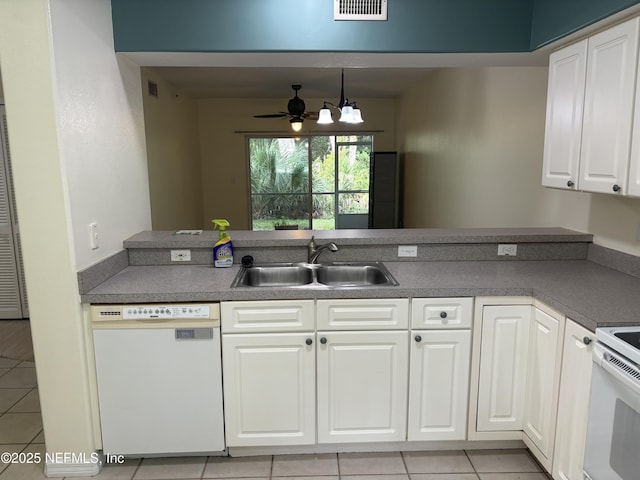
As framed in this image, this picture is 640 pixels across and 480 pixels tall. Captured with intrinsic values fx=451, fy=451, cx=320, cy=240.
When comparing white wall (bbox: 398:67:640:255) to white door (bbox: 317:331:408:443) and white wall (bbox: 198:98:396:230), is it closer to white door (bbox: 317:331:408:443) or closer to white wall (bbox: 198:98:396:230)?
white door (bbox: 317:331:408:443)

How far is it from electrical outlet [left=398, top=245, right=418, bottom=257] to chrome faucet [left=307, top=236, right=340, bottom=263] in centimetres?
39

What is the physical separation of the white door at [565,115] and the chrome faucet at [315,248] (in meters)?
1.20

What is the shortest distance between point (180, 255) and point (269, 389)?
0.94m

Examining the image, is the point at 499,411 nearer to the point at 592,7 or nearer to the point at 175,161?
the point at 592,7

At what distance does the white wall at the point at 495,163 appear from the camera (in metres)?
2.57

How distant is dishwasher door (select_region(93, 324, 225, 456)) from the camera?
2039 millimetres

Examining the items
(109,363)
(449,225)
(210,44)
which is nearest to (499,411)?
(109,363)

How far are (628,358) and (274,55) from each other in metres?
2.09

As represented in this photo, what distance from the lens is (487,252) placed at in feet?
8.65

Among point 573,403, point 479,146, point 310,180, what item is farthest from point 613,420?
point 310,180

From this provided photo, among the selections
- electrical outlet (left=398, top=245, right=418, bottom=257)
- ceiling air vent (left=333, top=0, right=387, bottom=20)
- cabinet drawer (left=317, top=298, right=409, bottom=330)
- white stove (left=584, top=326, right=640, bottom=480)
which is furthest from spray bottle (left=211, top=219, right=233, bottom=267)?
white stove (left=584, top=326, right=640, bottom=480)

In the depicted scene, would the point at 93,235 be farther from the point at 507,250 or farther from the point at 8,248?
the point at 8,248

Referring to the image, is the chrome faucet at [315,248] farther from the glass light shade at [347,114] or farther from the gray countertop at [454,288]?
the glass light shade at [347,114]

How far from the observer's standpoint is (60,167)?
6.11 ft
